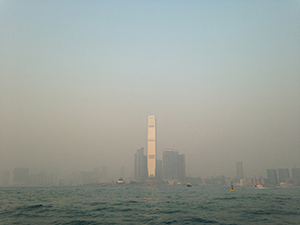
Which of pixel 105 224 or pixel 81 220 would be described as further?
pixel 81 220

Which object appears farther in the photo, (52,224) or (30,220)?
(30,220)

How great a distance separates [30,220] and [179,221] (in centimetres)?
1728

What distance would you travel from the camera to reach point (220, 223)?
77.9 ft

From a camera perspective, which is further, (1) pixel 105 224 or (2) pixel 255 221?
(2) pixel 255 221

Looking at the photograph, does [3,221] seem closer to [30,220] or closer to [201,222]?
[30,220]

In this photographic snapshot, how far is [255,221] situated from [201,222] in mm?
6375

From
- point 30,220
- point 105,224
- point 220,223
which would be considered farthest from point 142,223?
point 30,220

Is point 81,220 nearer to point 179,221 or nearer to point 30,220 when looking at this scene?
point 30,220

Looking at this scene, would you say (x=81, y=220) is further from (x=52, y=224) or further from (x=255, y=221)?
(x=255, y=221)

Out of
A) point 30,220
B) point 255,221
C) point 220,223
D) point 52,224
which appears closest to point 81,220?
point 52,224

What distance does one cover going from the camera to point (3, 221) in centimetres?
2408

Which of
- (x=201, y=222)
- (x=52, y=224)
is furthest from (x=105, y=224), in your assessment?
(x=201, y=222)

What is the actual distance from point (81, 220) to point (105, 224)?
12.8 feet

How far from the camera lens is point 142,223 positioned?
2323cm
